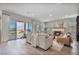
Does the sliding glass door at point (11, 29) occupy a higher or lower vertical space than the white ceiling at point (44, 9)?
lower

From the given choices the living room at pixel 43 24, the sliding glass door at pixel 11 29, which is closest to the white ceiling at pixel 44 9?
the living room at pixel 43 24

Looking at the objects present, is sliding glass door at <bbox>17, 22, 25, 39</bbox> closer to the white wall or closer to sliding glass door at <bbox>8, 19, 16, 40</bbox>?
sliding glass door at <bbox>8, 19, 16, 40</bbox>

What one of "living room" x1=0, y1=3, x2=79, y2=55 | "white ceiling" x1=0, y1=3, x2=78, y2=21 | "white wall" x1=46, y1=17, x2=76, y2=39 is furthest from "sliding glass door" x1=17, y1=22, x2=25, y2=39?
"white wall" x1=46, y1=17, x2=76, y2=39

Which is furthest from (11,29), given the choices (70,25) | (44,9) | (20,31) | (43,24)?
(70,25)

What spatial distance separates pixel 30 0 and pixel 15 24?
637mm

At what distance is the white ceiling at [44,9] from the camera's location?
9.99 feet

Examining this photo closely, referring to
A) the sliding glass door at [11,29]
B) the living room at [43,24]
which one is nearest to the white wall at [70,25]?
the living room at [43,24]

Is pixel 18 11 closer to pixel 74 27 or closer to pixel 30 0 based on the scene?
pixel 30 0

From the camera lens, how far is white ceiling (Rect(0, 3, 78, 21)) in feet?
9.99

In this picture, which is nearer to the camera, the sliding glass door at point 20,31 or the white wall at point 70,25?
the white wall at point 70,25

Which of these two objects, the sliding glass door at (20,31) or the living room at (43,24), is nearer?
the living room at (43,24)

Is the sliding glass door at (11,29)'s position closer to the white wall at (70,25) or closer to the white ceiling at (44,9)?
the white ceiling at (44,9)

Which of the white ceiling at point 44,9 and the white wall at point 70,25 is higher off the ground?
the white ceiling at point 44,9

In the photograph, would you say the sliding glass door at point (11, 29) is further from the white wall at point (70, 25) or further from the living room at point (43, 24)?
the white wall at point (70, 25)
